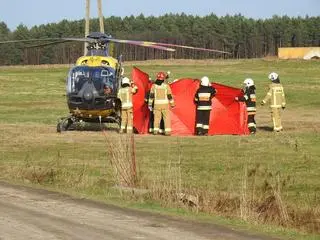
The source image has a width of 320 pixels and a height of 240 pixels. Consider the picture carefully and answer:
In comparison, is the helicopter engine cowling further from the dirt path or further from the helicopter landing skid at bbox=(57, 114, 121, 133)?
the dirt path

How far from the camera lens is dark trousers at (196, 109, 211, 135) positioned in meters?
23.8

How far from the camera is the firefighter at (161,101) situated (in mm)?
23609

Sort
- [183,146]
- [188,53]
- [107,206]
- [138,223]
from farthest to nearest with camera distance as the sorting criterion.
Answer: [188,53] → [183,146] → [107,206] → [138,223]

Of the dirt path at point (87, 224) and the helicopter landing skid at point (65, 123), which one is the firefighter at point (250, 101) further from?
the dirt path at point (87, 224)

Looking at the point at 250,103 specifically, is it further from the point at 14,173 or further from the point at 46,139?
the point at 14,173

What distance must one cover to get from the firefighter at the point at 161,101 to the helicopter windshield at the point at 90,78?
148 cm

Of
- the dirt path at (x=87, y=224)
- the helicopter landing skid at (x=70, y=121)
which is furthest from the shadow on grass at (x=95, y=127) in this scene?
the dirt path at (x=87, y=224)

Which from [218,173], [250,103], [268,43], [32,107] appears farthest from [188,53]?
[218,173]

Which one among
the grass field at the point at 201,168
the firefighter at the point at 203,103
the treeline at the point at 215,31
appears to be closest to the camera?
the grass field at the point at 201,168

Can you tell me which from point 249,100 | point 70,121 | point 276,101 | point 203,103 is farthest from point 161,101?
point 276,101

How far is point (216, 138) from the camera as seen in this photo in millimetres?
23031

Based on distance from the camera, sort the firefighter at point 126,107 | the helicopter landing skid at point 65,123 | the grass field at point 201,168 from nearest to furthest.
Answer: the grass field at point 201,168 → the firefighter at point 126,107 → the helicopter landing skid at point 65,123

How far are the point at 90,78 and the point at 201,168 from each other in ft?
27.9

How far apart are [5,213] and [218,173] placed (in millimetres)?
6310
